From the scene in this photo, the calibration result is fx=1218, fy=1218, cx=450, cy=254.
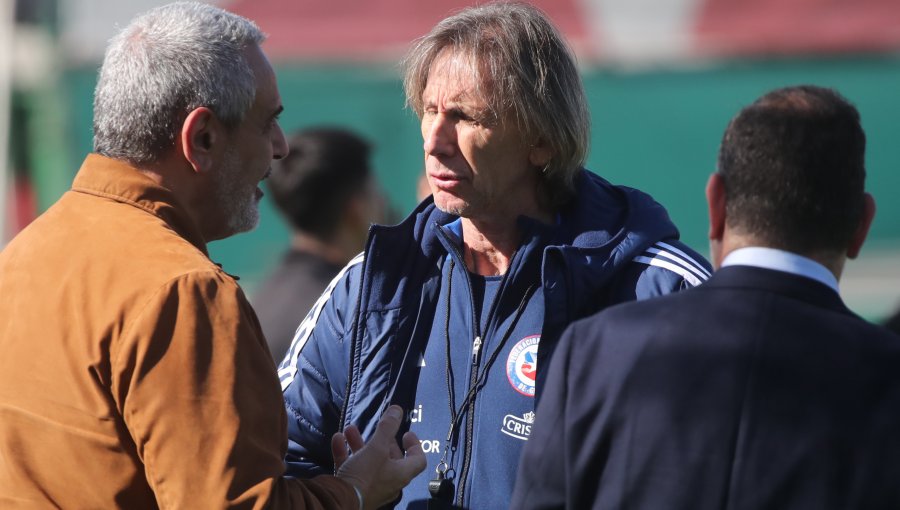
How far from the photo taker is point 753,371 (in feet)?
6.02

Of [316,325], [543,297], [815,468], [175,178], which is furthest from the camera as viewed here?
[316,325]

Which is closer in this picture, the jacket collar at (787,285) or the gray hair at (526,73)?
the jacket collar at (787,285)

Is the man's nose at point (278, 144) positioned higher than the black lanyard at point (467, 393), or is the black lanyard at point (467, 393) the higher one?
the man's nose at point (278, 144)

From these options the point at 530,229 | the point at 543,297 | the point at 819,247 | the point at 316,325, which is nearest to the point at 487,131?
the point at 530,229

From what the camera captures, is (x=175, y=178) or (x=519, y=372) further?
(x=519, y=372)

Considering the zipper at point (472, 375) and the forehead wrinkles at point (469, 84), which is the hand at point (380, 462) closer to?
the zipper at point (472, 375)

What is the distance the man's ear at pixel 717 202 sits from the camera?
1958 mm

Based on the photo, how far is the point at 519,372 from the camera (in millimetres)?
2545

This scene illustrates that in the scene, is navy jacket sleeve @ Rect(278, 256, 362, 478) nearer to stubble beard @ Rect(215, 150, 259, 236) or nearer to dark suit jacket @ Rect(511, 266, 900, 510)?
stubble beard @ Rect(215, 150, 259, 236)

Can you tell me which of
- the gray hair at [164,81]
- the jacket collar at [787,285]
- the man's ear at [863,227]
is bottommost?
the jacket collar at [787,285]

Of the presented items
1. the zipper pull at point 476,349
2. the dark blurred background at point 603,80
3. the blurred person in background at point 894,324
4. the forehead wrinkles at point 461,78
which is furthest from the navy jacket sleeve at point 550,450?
the dark blurred background at point 603,80

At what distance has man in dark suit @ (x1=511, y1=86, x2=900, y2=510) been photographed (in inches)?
70.7

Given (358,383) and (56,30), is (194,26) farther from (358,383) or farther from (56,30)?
(56,30)

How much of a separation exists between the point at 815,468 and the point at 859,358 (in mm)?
177
